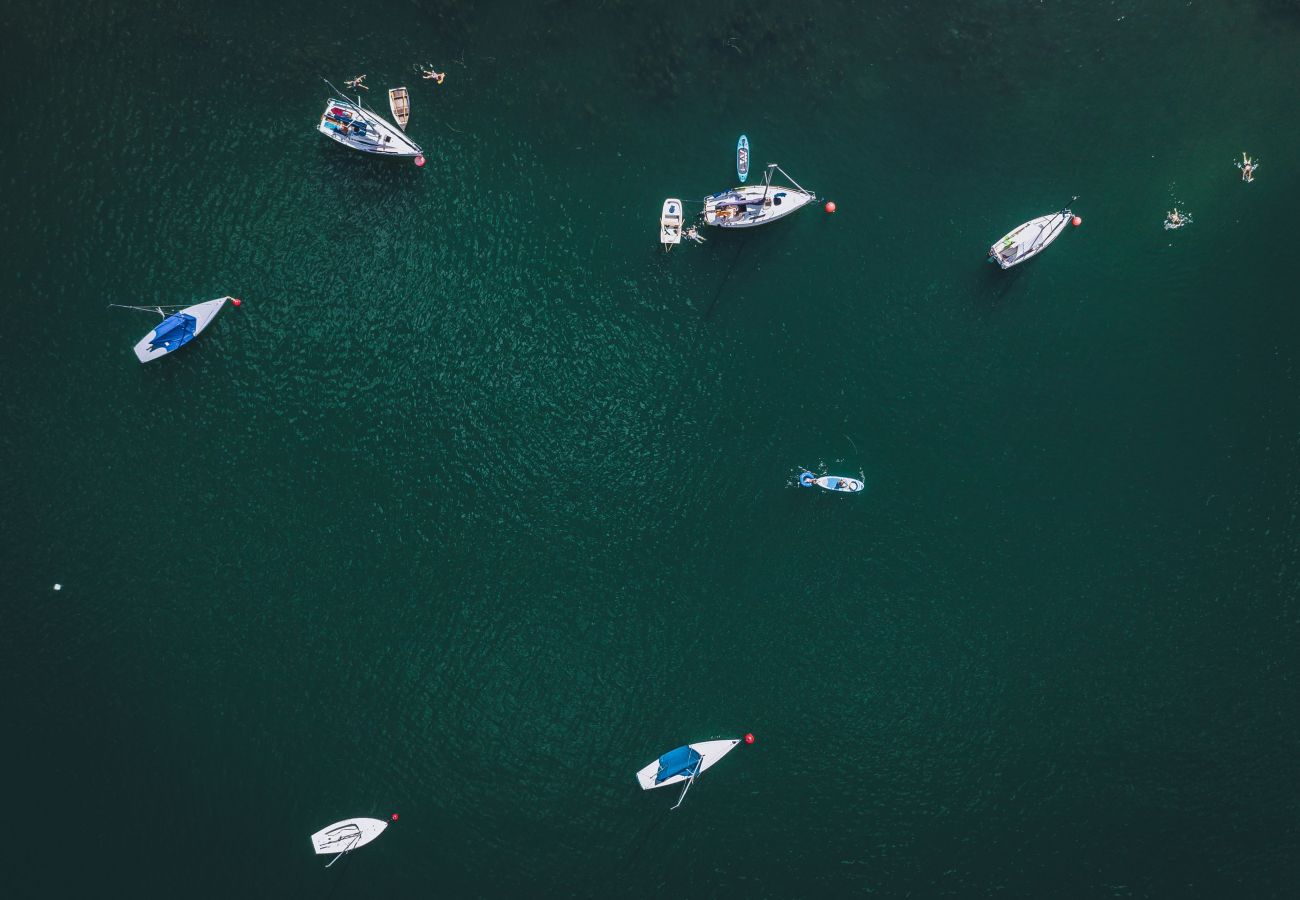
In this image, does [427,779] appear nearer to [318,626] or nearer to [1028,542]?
[318,626]

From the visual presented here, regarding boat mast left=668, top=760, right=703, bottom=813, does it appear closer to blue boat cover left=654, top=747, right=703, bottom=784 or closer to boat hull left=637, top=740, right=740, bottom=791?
blue boat cover left=654, top=747, right=703, bottom=784

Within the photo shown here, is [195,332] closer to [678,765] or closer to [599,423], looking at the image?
[599,423]

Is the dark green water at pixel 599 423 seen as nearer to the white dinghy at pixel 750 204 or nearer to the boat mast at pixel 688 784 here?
the boat mast at pixel 688 784

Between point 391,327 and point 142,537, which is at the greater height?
point 391,327

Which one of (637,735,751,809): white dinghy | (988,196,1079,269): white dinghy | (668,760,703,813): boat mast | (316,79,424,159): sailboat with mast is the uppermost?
(316,79,424,159): sailboat with mast

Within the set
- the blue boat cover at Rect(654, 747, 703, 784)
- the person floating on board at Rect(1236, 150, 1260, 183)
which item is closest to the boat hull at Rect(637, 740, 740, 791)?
the blue boat cover at Rect(654, 747, 703, 784)

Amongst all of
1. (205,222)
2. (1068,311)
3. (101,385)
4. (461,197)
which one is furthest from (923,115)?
(101,385)
